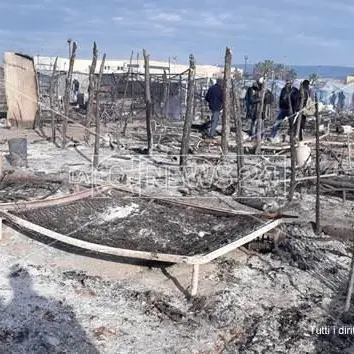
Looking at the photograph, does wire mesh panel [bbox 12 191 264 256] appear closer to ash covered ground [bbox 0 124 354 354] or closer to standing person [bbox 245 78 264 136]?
ash covered ground [bbox 0 124 354 354]

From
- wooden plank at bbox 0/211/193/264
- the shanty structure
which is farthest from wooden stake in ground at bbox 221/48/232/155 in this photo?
the shanty structure

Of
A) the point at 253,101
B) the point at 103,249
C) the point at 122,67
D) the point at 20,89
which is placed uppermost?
the point at 122,67

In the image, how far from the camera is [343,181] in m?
8.66

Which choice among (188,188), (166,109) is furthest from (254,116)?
(188,188)

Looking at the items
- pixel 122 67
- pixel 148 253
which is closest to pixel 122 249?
pixel 148 253

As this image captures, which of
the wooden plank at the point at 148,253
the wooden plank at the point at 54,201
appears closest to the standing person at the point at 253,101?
the wooden plank at the point at 54,201

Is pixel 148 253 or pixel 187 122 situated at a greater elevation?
pixel 187 122

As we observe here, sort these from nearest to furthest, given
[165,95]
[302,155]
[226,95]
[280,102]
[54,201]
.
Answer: [54,201]
[226,95]
[302,155]
[280,102]
[165,95]

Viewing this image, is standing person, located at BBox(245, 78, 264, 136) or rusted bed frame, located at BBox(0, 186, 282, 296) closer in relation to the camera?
rusted bed frame, located at BBox(0, 186, 282, 296)

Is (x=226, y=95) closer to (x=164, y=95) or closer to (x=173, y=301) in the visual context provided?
(x=173, y=301)

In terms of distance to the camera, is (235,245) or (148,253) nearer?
(148,253)

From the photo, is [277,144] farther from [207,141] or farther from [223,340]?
[223,340]

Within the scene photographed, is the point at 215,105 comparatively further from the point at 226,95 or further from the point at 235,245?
the point at 235,245

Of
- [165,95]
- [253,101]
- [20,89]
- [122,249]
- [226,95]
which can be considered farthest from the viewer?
[165,95]
